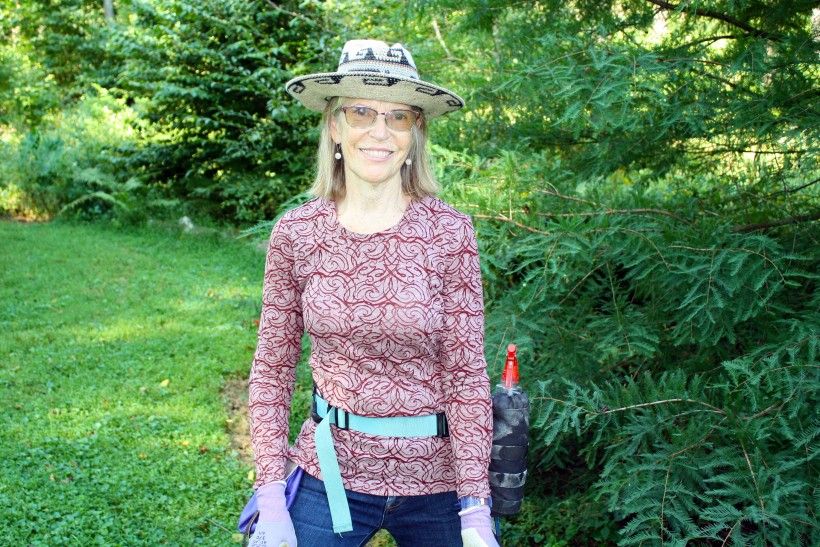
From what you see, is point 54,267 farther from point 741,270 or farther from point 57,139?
point 741,270

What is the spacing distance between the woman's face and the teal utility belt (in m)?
0.62

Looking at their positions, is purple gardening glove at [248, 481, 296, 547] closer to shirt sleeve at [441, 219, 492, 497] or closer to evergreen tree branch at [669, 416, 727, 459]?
shirt sleeve at [441, 219, 492, 497]

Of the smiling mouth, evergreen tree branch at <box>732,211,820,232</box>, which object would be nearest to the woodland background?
evergreen tree branch at <box>732,211,820,232</box>

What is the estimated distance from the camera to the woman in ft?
7.02

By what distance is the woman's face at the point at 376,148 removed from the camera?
2.24 metres

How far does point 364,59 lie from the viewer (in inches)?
87.3

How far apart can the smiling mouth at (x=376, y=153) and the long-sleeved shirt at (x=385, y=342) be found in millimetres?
158

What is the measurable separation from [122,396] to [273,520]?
164 inches

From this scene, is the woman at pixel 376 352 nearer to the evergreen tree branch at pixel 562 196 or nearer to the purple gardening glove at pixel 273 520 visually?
the purple gardening glove at pixel 273 520

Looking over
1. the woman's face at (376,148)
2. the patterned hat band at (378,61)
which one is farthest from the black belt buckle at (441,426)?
the patterned hat band at (378,61)

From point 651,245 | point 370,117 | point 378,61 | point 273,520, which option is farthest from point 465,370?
point 651,245

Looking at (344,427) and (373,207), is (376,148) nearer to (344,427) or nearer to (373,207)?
(373,207)

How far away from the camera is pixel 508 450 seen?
7.39 ft

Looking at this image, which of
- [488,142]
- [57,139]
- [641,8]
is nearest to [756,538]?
[641,8]
